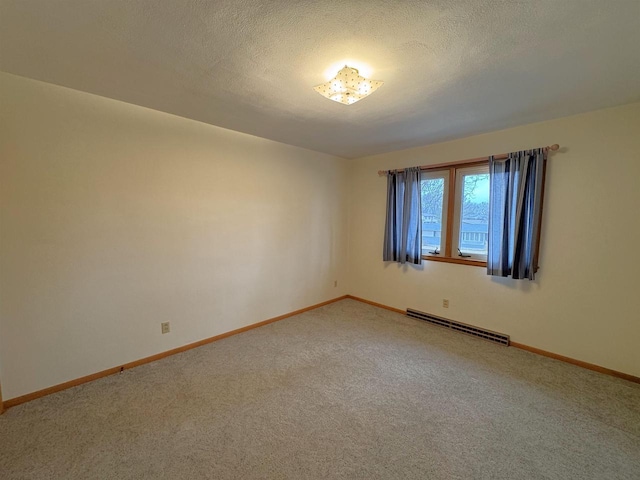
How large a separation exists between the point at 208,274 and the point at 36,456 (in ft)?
5.51

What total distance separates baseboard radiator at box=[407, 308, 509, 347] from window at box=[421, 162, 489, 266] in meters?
0.76

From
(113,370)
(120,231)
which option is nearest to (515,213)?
(120,231)

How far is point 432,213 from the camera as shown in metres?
3.58

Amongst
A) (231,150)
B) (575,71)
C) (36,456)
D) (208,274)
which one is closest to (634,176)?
(575,71)

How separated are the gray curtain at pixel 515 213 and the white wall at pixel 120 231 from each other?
2451 millimetres

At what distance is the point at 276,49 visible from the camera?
155 cm

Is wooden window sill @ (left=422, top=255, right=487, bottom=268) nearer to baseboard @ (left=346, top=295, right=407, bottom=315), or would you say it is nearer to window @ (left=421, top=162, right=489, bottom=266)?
window @ (left=421, top=162, right=489, bottom=266)

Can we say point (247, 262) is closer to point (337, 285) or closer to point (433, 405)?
point (337, 285)

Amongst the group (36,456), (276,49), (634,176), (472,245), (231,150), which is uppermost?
(276,49)

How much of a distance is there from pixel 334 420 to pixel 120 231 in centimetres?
231

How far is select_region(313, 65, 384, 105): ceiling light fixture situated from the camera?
170cm

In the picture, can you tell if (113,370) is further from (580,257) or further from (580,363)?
(580,257)

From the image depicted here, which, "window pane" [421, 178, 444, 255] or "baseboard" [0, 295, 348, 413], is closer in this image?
"baseboard" [0, 295, 348, 413]

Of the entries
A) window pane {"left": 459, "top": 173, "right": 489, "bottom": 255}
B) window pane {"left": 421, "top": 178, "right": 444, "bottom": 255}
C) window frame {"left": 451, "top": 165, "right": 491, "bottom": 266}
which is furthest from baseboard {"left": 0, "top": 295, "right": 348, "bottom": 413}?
window pane {"left": 459, "top": 173, "right": 489, "bottom": 255}
